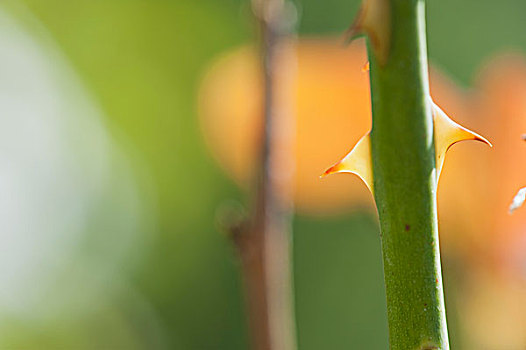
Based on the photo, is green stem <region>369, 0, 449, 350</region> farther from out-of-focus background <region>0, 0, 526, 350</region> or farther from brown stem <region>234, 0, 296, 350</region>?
out-of-focus background <region>0, 0, 526, 350</region>

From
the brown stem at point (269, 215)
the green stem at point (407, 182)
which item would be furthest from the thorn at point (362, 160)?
the brown stem at point (269, 215)

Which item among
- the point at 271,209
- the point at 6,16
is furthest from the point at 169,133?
the point at 271,209

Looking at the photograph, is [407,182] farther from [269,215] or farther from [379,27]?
[269,215]

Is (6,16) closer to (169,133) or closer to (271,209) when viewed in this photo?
(169,133)

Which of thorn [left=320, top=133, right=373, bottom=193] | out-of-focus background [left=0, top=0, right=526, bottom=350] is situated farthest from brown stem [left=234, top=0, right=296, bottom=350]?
out-of-focus background [left=0, top=0, right=526, bottom=350]

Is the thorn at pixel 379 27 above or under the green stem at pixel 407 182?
above

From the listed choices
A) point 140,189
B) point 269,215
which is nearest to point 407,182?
point 269,215

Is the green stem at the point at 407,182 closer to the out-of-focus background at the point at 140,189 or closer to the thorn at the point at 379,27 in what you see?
the thorn at the point at 379,27
